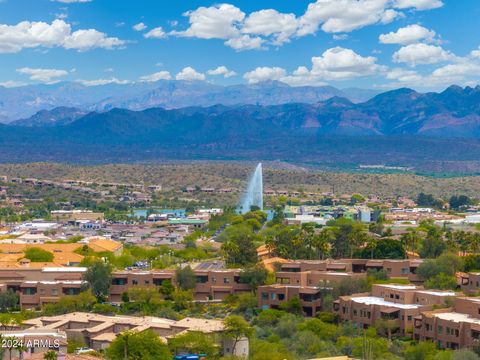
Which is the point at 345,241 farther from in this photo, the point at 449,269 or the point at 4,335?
the point at 4,335

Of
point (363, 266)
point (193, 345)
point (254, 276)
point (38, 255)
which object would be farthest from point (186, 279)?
point (193, 345)

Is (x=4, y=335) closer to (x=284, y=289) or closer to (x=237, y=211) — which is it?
(x=284, y=289)

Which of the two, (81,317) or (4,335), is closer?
(4,335)

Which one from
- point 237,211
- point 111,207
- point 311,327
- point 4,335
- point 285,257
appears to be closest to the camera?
point 4,335

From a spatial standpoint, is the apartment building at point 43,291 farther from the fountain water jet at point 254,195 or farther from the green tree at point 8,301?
the fountain water jet at point 254,195

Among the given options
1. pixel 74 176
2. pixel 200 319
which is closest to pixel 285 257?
pixel 200 319

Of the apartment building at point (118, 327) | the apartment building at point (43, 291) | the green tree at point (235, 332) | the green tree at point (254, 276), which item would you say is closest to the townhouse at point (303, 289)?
the green tree at point (254, 276)

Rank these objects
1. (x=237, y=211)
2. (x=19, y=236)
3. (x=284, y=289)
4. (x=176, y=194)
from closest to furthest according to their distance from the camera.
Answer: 1. (x=284, y=289)
2. (x=19, y=236)
3. (x=237, y=211)
4. (x=176, y=194)

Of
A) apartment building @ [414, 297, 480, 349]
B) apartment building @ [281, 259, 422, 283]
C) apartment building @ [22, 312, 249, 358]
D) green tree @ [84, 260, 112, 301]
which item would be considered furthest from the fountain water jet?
apartment building @ [414, 297, 480, 349]
